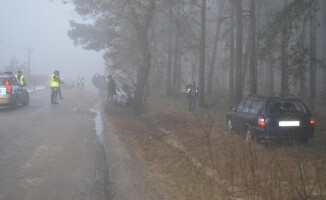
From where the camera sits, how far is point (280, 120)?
975cm

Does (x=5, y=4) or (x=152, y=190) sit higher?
(x=5, y=4)

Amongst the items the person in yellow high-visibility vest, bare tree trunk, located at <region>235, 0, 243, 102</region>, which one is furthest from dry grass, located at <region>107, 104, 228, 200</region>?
the person in yellow high-visibility vest

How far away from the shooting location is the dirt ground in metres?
6.06

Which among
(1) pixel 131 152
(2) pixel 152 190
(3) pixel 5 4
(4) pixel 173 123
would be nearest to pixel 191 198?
(2) pixel 152 190

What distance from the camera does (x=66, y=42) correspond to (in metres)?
183

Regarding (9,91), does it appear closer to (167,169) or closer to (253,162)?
(167,169)

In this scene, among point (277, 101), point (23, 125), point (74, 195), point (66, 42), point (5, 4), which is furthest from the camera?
point (5, 4)

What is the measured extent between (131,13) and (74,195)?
12868mm

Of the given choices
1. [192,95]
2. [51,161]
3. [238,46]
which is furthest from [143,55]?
[51,161]

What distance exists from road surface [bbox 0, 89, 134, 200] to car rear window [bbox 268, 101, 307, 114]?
15.4 ft

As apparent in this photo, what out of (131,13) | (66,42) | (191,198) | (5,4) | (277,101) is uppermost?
(5,4)

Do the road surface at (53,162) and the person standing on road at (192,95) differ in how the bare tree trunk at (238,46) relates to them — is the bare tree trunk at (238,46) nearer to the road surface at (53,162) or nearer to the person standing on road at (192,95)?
the person standing on road at (192,95)

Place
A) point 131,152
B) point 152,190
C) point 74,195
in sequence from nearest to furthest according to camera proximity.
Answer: point 74,195
point 152,190
point 131,152

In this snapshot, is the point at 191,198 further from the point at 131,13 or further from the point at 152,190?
the point at 131,13
